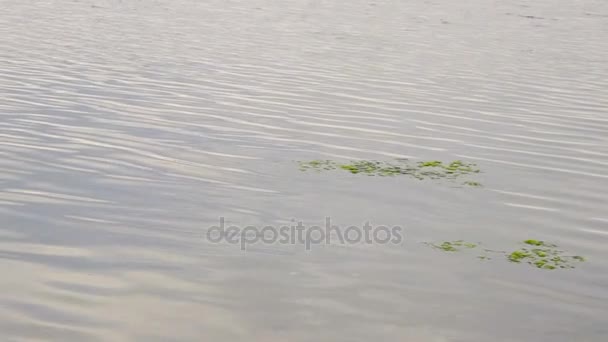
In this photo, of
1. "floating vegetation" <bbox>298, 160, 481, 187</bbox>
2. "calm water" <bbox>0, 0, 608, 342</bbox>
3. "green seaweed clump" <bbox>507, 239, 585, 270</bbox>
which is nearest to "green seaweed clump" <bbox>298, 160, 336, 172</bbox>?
"floating vegetation" <bbox>298, 160, 481, 187</bbox>

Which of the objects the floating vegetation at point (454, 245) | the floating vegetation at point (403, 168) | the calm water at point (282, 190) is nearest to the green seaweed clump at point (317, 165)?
the floating vegetation at point (403, 168)

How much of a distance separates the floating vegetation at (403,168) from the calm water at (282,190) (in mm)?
291

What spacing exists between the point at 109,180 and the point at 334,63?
11794 millimetres

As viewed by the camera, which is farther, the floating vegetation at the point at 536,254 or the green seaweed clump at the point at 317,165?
the green seaweed clump at the point at 317,165

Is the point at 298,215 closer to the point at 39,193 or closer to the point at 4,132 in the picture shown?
the point at 39,193

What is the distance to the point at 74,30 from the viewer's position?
86.9 feet

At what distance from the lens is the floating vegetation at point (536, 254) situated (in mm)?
9633

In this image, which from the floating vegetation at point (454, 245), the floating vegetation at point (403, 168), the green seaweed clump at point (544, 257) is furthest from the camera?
the floating vegetation at point (403, 168)

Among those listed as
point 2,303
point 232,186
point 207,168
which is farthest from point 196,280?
point 207,168

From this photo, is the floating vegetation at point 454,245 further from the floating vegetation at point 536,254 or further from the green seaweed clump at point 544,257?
the green seaweed clump at point 544,257

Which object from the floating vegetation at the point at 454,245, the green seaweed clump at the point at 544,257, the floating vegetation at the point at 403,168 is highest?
the floating vegetation at the point at 403,168

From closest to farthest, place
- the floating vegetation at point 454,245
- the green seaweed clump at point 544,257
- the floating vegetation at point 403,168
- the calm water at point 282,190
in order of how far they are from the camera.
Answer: the calm water at point 282,190, the green seaweed clump at point 544,257, the floating vegetation at point 454,245, the floating vegetation at point 403,168

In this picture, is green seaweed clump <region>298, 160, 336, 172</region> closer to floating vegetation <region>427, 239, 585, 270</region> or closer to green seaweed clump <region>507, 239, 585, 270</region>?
floating vegetation <region>427, 239, 585, 270</region>

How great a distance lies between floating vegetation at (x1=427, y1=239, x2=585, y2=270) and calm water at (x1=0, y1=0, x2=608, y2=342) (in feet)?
0.49
